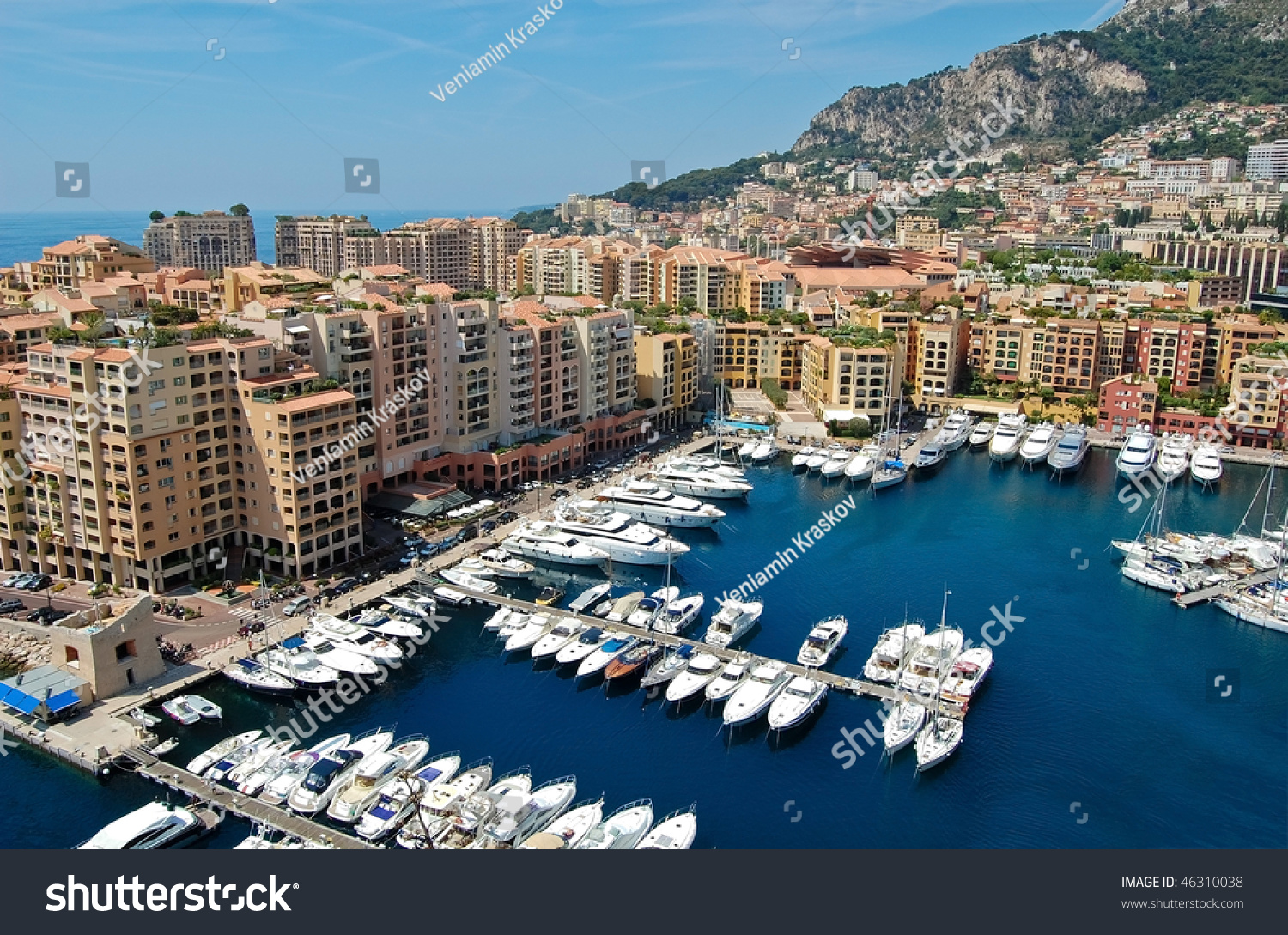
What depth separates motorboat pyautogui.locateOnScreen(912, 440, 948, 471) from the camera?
174ft

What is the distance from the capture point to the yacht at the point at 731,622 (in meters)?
31.4

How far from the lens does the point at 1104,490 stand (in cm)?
4966

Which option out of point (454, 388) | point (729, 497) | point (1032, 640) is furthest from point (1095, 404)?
point (454, 388)

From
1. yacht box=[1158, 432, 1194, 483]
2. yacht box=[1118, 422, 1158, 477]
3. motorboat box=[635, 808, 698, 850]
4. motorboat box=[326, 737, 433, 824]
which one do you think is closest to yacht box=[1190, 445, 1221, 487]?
yacht box=[1158, 432, 1194, 483]

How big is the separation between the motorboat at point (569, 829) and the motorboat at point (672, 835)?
116 centimetres

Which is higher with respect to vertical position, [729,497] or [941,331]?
[941,331]

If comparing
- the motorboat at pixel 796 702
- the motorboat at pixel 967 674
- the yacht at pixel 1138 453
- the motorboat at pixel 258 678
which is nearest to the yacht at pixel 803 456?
the yacht at pixel 1138 453

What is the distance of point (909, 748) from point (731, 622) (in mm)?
7187

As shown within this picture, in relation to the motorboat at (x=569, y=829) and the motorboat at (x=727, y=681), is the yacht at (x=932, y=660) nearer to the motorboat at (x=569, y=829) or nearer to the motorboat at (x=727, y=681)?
the motorboat at (x=727, y=681)

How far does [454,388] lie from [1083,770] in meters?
29.8

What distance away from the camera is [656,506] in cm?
4366

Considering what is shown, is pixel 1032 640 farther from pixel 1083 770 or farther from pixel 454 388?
pixel 454 388

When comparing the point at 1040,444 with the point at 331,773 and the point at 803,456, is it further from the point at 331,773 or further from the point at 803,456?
the point at 331,773

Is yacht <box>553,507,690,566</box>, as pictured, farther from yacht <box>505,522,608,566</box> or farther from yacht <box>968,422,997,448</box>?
yacht <box>968,422,997,448</box>
